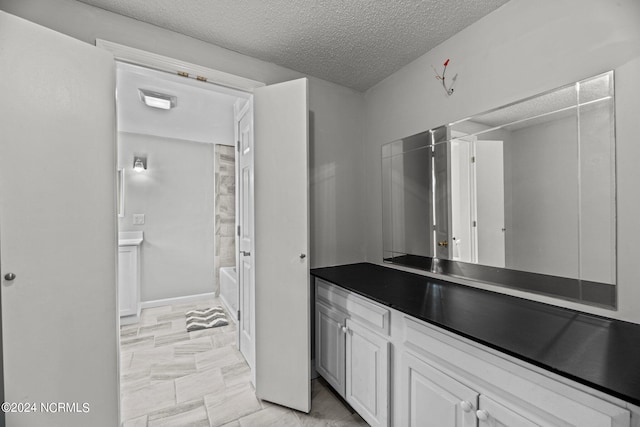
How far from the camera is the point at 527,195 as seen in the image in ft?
4.62

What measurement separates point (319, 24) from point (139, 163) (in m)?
3.34

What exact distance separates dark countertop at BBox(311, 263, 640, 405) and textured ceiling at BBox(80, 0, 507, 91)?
5.31 feet

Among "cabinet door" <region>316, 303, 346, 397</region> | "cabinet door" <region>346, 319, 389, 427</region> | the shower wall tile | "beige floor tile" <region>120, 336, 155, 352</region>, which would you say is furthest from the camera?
the shower wall tile

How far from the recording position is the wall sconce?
12.4ft

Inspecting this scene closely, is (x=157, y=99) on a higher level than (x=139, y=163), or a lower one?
higher

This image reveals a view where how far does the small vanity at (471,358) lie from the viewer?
0.77 m

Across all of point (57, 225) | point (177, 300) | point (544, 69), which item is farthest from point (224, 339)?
point (544, 69)

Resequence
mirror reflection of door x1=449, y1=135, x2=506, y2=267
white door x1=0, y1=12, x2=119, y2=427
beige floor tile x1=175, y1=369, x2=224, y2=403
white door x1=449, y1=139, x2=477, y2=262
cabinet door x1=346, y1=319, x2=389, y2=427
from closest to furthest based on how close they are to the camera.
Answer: white door x1=0, y1=12, x2=119, y2=427 → cabinet door x1=346, y1=319, x2=389, y2=427 → mirror reflection of door x1=449, y1=135, x2=506, y2=267 → white door x1=449, y1=139, x2=477, y2=262 → beige floor tile x1=175, y1=369, x2=224, y2=403

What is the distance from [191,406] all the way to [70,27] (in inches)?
96.3

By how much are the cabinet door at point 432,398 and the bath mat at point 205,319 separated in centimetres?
259

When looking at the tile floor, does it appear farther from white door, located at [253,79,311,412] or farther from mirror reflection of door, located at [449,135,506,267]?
mirror reflection of door, located at [449,135,506,267]

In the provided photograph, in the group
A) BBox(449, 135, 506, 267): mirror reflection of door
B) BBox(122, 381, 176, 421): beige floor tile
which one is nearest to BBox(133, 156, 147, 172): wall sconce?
BBox(122, 381, 176, 421): beige floor tile

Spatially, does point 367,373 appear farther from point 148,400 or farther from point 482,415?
point 148,400

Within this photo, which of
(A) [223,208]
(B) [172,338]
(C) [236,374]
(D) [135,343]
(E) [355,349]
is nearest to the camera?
(E) [355,349]
